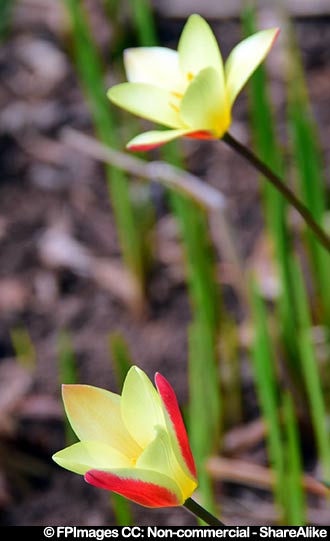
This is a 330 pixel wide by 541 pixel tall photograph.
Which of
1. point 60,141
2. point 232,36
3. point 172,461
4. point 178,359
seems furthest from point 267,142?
point 232,36

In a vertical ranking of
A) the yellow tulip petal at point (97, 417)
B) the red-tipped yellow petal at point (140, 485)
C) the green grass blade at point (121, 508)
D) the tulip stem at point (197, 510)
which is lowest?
the green grass blade at point (121, 508)

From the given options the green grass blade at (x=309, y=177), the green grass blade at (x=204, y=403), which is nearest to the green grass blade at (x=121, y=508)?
the green grass blade at (x=204, y=403)

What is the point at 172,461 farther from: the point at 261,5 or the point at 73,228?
the point at 261,5

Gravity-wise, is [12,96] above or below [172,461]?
above

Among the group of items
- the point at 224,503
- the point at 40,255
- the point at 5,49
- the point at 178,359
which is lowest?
the point at 224,503

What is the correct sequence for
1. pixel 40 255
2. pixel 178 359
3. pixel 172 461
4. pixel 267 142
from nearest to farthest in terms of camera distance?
pixel 172 461
pixel 267 142
pixel 178 359
pixel 40 255

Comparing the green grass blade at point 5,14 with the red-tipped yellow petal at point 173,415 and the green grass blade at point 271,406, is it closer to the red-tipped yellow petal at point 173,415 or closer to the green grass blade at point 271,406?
the green grass blade at point 271,406

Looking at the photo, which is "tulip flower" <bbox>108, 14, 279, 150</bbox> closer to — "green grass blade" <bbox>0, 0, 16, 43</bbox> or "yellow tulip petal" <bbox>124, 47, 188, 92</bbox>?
"yellow tulip petal" <bbox>124, 47, 188, 92</bbox>

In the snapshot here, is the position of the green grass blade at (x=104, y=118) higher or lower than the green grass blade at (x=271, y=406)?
higher
